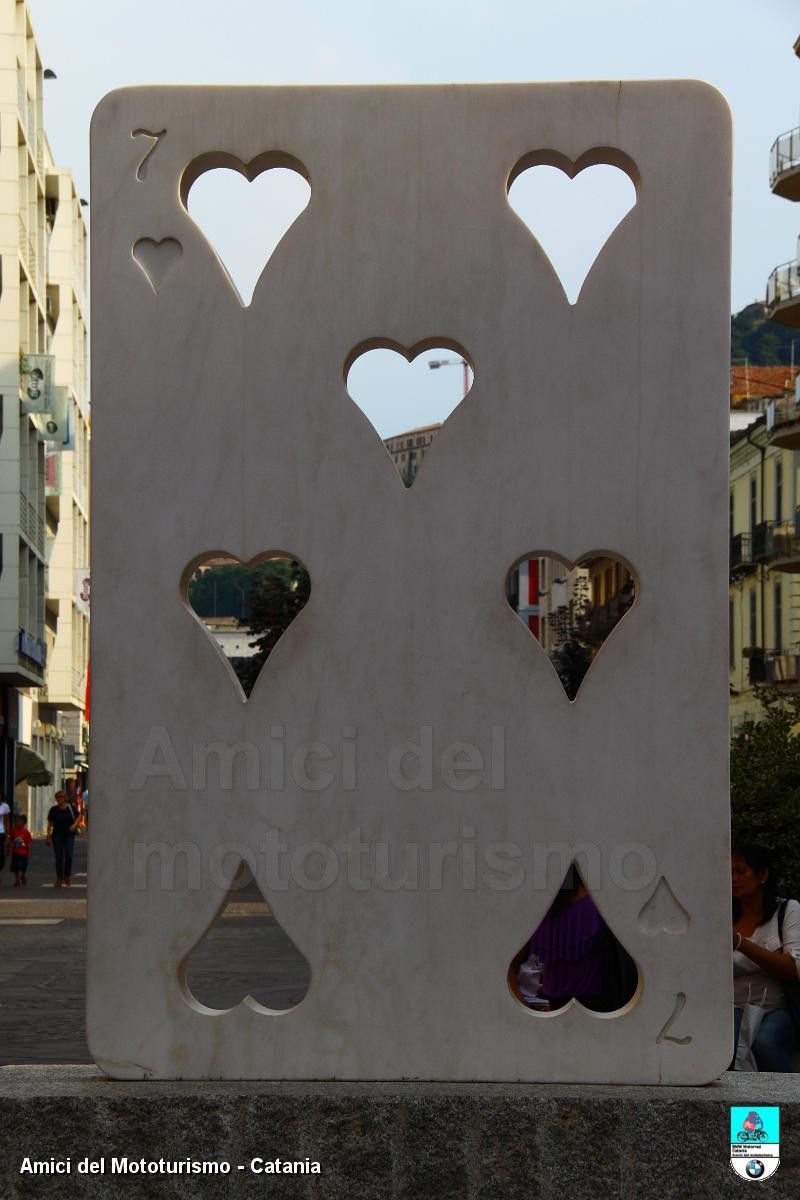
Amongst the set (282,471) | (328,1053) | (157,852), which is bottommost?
(328,1053)

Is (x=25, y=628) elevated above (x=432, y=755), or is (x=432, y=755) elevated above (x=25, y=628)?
(x=25, y=628)

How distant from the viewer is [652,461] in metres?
5.92

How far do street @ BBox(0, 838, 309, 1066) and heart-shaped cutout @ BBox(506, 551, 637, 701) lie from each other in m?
3.54

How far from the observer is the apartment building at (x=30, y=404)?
48.3 m

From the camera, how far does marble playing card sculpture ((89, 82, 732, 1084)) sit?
5.86 meters

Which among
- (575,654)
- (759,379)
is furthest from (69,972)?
(759,379)

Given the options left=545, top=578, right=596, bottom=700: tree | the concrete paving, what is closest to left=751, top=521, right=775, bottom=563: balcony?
left=545, top=578, right=596, bottom=700: tree

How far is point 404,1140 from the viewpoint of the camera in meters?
5.63

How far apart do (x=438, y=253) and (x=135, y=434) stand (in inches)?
43.1

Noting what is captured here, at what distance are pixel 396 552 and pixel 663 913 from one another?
4.47ft

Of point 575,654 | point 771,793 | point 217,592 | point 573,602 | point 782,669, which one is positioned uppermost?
point 217,592

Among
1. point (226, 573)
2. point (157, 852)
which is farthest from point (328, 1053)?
point (226, 573)

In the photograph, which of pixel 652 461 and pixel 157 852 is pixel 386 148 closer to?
pixel 652 461

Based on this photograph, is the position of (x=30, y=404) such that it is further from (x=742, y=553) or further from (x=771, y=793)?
(x=771, y=793)
